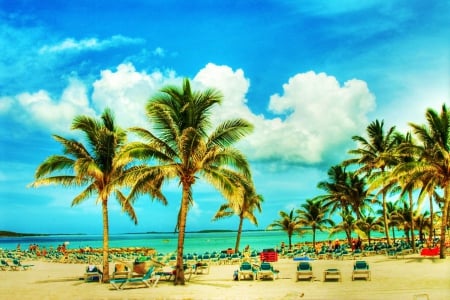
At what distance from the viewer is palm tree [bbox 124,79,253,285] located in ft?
44.7

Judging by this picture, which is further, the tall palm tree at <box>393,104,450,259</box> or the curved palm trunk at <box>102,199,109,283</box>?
the tall palm tree at <box>393,104,450,259</box>

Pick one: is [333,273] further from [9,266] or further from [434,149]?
[9,266]

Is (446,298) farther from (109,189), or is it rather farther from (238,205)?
(109,189)

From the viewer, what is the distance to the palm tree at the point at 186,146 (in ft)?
44.7

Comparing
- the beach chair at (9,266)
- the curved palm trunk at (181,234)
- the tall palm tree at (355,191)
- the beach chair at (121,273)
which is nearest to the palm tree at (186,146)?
the curved palm trunk at (181,234)

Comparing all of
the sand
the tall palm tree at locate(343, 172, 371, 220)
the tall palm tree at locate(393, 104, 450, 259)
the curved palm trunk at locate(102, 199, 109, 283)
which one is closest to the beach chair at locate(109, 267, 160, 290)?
the sand

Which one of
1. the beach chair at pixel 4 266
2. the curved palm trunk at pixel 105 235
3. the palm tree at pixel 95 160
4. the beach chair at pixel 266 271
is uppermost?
the palm tree at pixel 95 160

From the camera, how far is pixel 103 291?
42.1 ft

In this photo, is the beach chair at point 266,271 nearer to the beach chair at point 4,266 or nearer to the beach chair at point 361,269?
the beach chair at point 361,269

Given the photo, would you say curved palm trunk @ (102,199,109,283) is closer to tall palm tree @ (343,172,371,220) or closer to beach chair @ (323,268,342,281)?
beach chair @ (323,268,342,281)

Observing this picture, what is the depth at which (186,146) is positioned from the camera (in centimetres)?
1357

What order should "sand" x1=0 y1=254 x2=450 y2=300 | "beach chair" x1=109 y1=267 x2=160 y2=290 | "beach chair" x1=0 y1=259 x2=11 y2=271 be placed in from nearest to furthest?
"sand" x1=0 y1=254 x2=450 y2=300
"beach chair" x1=109 y1=267 x2=160 y2=290
"beach chair" x1=0 y1=259 x2=11 y2=271

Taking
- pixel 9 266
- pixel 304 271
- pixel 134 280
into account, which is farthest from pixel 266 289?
pixel 9 266

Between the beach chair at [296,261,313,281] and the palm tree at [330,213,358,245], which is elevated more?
the palm tree at [330,213,358,245]
